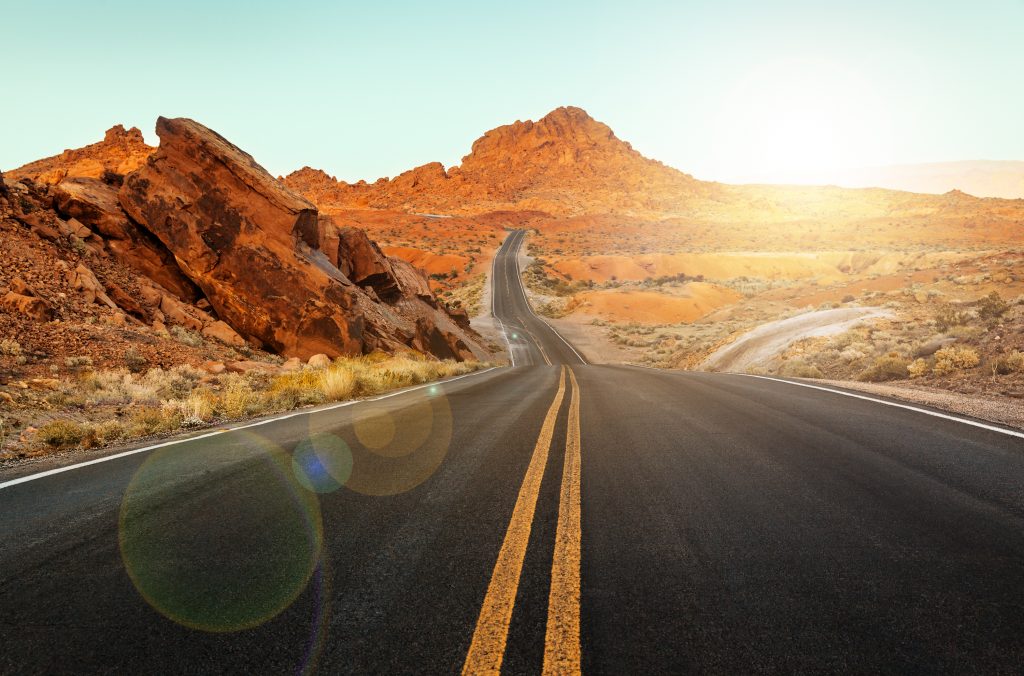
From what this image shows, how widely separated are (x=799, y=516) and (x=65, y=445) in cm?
815

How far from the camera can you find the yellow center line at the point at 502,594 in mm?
1857

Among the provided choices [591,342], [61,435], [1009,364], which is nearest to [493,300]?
[591,342]

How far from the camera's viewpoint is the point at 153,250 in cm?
1817

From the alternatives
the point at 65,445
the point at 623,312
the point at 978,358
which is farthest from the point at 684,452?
the point at 623,312

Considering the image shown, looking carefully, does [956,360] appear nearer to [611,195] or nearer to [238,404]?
[238,404]

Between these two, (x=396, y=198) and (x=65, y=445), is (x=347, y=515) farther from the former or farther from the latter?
(x=396, y=198)

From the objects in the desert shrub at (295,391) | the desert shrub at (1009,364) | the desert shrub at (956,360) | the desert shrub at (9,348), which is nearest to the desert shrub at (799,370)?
the desert shrub at (956,360)

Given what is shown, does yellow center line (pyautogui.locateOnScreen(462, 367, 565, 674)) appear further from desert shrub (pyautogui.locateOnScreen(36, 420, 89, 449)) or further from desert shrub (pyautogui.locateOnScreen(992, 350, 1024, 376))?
desert shrub (pyautogui.locateOnScreen(992, 350, 1024, 376))

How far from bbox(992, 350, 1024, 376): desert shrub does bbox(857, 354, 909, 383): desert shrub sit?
Result: 85.0 inches

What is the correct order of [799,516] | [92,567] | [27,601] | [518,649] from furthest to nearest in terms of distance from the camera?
[799,516]
[92,567]
[27,601]
[518,649]

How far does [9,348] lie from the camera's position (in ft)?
34.6

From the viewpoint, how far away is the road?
6.35 ft

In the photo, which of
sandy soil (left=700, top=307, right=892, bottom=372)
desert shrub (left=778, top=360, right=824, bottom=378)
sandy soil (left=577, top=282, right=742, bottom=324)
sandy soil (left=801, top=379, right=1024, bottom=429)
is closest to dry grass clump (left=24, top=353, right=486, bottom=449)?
sandy soil (left=801, top=379, right=1024, bottom=429)

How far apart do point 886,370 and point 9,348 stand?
2019cm
